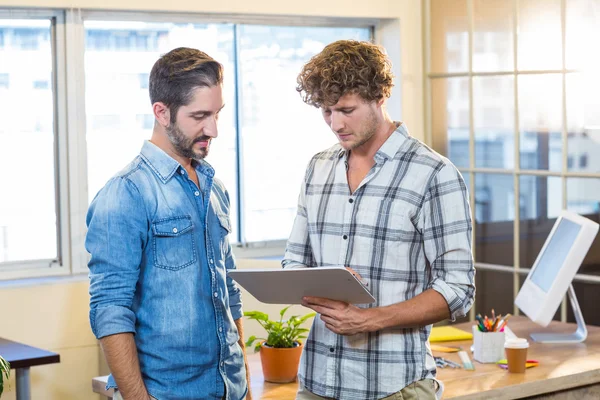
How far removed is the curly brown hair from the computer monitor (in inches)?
57.8

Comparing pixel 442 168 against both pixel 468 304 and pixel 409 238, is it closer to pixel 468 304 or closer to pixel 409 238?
pixel 409 238

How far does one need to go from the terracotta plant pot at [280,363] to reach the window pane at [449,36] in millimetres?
2168

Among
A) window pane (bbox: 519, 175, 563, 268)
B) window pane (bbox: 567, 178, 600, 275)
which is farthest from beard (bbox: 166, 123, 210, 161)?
window pane (bbox: 519, 175, 563, 268)

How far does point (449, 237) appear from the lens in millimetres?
1892

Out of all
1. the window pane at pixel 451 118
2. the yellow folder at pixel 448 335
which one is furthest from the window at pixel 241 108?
the yellow folder at pixel 448 335

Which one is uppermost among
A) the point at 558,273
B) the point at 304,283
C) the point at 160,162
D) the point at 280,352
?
the point at 160,162

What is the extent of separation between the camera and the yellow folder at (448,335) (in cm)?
326

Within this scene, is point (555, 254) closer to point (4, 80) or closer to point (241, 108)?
point (241, 108)

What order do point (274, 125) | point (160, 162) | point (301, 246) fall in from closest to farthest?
1. point (160, 162)
2. point (301, 246)
3. point (274, 125)

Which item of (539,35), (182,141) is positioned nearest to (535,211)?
(539,35)

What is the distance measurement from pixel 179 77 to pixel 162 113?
0.27ft

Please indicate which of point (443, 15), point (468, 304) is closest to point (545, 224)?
point (443, 15)

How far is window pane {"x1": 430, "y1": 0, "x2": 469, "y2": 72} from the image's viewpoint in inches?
171

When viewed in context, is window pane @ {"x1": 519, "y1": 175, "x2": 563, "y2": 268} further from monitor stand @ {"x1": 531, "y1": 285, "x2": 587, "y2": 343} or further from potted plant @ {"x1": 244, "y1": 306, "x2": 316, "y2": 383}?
potted plant @ {"x1": 244, "y1": 306, "x2": 316, "y2": 383}
